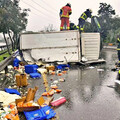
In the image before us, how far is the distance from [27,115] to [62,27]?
9.88m

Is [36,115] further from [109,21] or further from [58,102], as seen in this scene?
[109,21]

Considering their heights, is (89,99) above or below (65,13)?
below

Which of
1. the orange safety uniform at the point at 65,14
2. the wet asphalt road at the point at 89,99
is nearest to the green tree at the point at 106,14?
the orange safety uniform at the point at 65,14

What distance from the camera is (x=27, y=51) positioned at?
9.25 meters

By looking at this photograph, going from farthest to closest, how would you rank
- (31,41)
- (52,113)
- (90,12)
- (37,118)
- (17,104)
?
(90,12) → (31,41) → (17,104) → (52,113) → (37,118)

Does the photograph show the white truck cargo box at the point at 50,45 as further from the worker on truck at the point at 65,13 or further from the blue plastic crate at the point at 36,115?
the blue plastic crate at the point at 36,115

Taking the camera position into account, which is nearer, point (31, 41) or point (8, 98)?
point (8, 98)

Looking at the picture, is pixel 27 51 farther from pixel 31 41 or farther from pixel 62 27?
pixel 62 27

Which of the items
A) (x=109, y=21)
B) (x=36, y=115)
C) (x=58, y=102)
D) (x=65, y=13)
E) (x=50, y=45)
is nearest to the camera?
(x=36, y=115)

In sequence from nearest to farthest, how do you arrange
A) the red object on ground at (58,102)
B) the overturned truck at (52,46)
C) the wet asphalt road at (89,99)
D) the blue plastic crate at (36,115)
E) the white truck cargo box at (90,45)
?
1. the blue plastic crate at (36,115)
2. the wet asphalt road at (89,99)
3. the red object on ground at (58,102)
4. the overturned truck at (52,46)
5. the white truck cargo box at (90,45)

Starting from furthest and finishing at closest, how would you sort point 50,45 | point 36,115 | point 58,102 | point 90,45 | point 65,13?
point 65,13
point 90,45
point 50,45
point 58,102
point 36,115

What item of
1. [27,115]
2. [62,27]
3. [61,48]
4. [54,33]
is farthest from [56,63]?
[27,115]

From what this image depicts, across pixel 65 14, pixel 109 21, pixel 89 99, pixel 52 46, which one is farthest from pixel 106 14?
pixel 89 99

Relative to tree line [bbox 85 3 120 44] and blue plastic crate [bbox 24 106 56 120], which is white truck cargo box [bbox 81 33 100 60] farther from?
tree line [bbox 85 3 120 44]
